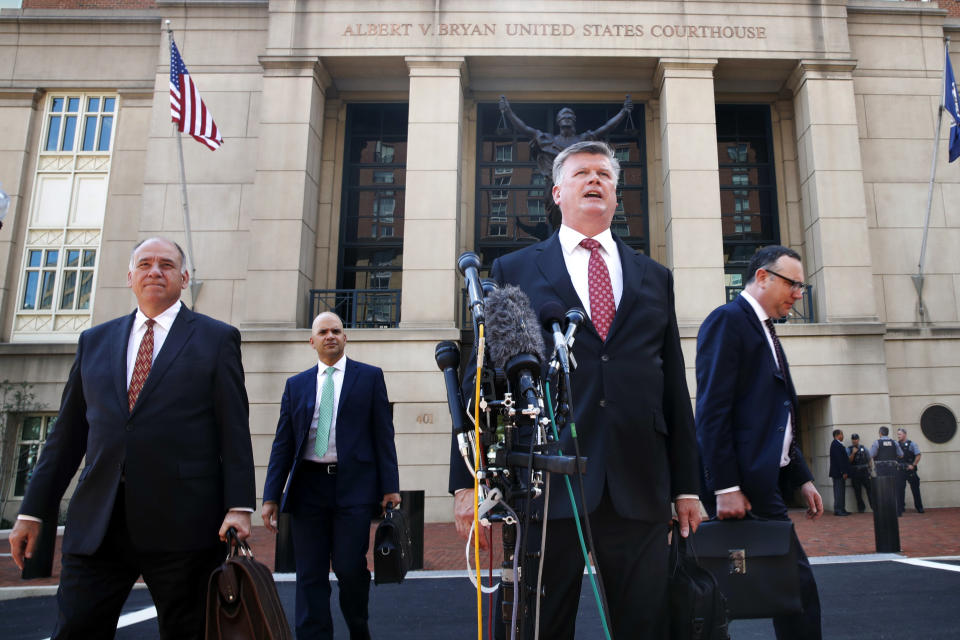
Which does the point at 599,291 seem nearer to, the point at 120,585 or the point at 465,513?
the point at 465,513

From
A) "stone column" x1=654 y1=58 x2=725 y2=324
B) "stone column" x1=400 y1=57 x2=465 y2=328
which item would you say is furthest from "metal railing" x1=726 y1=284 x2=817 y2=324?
"stone column" x1=400 y1=57 x2=465 y2=328

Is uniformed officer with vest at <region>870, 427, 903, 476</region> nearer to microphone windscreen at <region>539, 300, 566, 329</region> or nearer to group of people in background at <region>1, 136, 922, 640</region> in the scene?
group of people in background at <region>1, 136, 922, 640</region>

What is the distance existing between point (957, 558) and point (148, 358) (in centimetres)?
887

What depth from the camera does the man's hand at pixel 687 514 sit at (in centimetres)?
283

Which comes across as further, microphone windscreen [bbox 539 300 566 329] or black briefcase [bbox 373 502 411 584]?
black briefcase [bbox 373 502 411 584]

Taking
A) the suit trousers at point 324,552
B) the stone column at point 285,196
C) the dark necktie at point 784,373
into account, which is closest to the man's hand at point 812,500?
the dark necktie at point 784,373

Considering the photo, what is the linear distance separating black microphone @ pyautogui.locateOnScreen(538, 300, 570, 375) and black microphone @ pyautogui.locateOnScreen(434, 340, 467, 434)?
34cm

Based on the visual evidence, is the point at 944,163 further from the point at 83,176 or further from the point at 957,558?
the point at 83,176

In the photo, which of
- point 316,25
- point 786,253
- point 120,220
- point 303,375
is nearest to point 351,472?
point 303,375

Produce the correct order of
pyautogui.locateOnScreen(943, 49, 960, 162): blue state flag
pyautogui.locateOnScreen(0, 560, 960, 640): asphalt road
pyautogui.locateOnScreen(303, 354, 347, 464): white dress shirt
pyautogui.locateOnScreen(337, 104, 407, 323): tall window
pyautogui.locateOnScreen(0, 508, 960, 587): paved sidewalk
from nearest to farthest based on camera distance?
pyautogui.locateOnScreen(303, 354, 347, 464): white dress shirt < pyautogui.locateOnScreen(0, 560, 960, 640): asphalt road < pyautogui.locateOnScreen(0, 508, 960, 587): paved sidewalk < pyautogui.locateOnScreen(943, 49, 960, 162): blue state flag < pyautogui.locateOnScreen(337, 104, 407, 323): tall window

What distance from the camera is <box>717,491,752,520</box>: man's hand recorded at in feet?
11.6

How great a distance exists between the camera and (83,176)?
63.7 ft

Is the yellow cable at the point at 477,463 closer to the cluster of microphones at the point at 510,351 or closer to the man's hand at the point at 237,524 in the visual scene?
the cluster of microphones at the point at 510,351

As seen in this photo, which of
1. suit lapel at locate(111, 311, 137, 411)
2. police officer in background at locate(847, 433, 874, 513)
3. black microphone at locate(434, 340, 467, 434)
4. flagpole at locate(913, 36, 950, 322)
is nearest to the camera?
black microphone at locate(434, 340, 467, 434)
